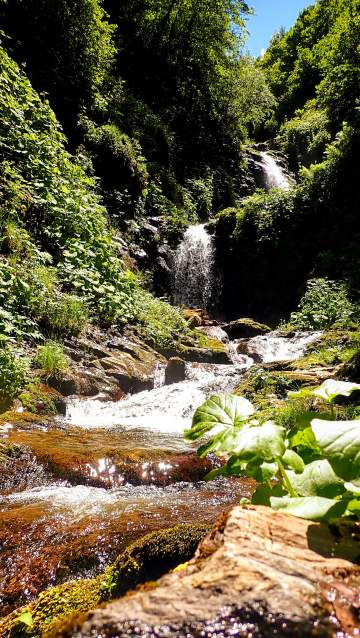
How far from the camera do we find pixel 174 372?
8.27 m

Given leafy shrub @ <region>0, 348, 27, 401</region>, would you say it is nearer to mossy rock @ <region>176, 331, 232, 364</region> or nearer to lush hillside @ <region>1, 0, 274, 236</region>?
mossy rock @ <region>176, 331, 232, 364</region>

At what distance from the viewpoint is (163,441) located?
470 centimetres

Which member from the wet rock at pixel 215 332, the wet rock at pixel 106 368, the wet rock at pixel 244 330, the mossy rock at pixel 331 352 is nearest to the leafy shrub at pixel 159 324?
the wet rock at pixel 106 368

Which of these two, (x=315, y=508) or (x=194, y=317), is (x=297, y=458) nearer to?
(x=315, y=508)

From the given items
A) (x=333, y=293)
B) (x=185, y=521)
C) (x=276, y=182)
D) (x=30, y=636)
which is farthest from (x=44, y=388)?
(x=276, y=182)

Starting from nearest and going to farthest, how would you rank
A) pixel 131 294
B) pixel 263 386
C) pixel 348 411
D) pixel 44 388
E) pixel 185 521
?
pixel 185 521 → pixel 348 411 → pixel 44 388 → pixel 263 386 → pixel 131 294

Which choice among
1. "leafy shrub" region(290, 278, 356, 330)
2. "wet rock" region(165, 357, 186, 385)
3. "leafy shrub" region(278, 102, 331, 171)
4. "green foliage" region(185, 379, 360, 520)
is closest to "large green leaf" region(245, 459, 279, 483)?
"green foliage" region(185, 379, 360, 520)

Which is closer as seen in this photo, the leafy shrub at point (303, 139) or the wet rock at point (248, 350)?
the wet rock at point (248, 350)

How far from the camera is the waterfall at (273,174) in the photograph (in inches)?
862

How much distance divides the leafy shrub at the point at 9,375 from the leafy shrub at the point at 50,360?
2.77ft

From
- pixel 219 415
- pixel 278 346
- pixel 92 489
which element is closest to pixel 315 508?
pixel 219 415

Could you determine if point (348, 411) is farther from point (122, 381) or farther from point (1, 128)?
point (1, 128)

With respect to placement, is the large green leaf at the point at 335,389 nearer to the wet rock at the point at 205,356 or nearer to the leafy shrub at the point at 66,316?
the leafy shrub at the point at 66,316

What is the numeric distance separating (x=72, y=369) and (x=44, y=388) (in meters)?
0.74
